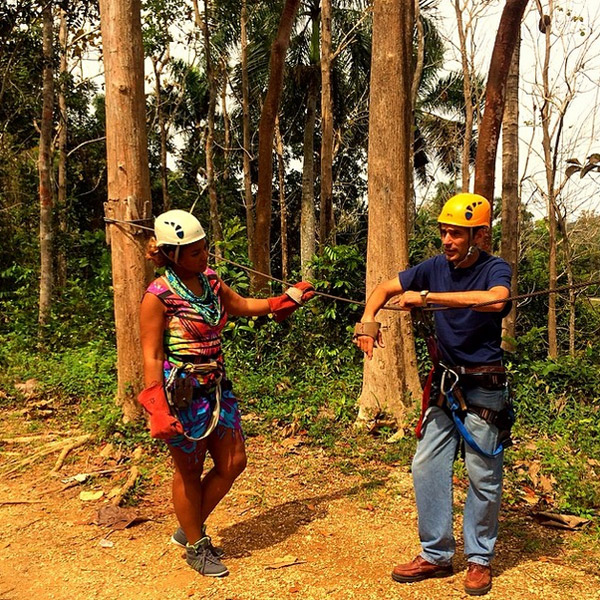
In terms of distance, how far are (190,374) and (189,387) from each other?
0.09 metres

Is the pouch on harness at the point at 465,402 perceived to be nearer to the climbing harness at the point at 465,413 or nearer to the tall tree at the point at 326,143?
the climbing harness at the point at 465,413

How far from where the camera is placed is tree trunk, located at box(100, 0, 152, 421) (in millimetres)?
5480

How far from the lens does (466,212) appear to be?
3.13m

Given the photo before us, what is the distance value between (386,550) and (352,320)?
187 inches

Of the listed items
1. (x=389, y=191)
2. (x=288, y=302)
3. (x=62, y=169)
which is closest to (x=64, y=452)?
(x=288, y=302)

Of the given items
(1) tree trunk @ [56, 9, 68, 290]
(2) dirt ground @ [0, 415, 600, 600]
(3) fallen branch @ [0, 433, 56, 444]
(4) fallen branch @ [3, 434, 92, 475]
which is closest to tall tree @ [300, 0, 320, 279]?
(1) tree trunk @ [56, 9, 68, 290]

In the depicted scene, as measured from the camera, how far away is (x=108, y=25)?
548 centimetres

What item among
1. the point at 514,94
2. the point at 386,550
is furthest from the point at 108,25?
the point at 514,94

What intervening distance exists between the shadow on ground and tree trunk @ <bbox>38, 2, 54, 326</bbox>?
23.4 feet

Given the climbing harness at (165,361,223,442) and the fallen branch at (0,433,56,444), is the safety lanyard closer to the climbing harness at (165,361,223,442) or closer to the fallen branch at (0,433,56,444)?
the climbing harness at (165,361,223,442)

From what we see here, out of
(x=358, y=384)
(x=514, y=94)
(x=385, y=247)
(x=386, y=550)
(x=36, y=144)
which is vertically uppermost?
(x=36, y=144)

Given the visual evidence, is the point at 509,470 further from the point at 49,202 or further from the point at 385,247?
the point at 49,202

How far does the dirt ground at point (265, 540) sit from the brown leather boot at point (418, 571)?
41 mm

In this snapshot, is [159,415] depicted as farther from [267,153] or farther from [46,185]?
[46,185]
